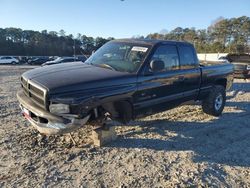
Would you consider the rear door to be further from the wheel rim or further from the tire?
the wheel rim

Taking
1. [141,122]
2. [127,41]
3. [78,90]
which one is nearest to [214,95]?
[141,122]

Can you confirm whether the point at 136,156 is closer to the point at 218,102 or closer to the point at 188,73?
the point at 188,73

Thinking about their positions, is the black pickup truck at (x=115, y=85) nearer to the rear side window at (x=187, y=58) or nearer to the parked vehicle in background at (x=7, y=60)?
the rear side window at (x=187, y=58)

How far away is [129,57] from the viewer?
535 centimetres

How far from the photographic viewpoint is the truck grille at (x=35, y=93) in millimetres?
4176

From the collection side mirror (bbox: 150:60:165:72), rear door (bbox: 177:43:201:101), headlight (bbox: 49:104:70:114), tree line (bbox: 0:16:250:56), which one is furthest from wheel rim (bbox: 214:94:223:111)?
tree line (bbox: 0:16:250:56)

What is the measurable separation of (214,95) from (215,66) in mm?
817

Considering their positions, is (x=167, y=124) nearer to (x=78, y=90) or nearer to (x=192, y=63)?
(x=192, y=63)

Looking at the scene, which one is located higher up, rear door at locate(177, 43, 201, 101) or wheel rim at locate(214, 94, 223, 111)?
rear door at locate(177, 43, 201, 101)

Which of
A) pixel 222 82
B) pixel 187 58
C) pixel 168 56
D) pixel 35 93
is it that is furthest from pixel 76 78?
pixel 222 82

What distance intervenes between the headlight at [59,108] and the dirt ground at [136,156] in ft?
2.77

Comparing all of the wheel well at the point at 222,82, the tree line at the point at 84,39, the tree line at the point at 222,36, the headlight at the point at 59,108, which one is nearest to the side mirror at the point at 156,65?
the headlight at the point at 59,108

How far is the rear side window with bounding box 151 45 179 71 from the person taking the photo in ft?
18.1

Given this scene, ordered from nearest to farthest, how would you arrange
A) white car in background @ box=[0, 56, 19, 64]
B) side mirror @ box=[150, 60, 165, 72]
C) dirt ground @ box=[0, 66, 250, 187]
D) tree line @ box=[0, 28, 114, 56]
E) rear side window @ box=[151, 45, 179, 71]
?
dirt ground @ box=[0, 66, 250, 187] → side mirror @ box=[150, 60, 165, 72] → rear side window @ box=[151, 45, 179, 71] → white car in background @ box=[0, 56, 19, 64] → tree line @ box=[0, 28, 114, 56]
